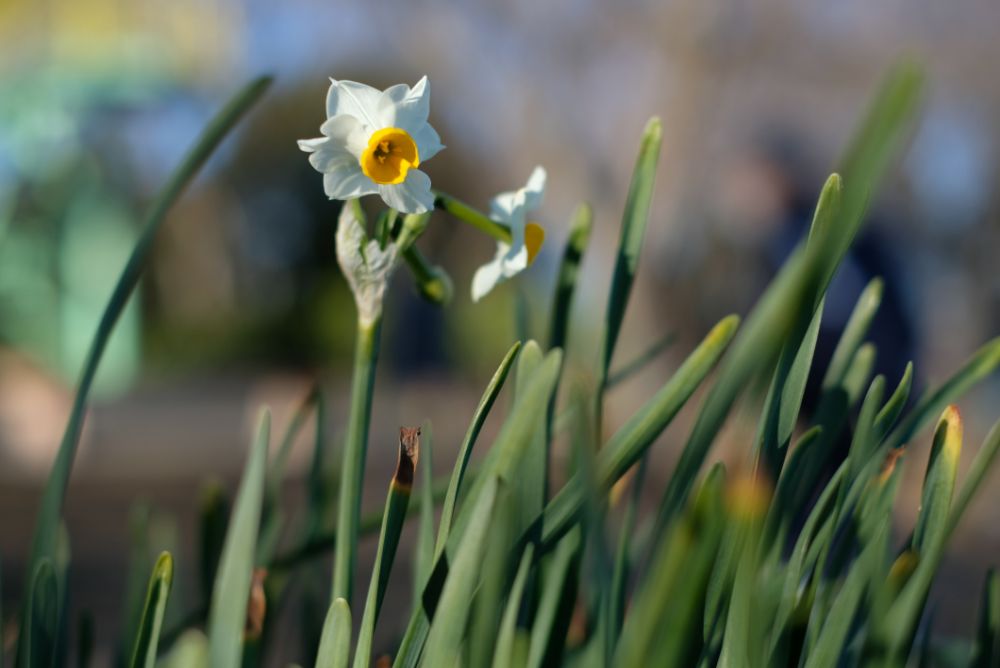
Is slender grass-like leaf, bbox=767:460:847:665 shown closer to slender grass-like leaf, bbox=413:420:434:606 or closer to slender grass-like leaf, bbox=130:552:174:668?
slender grass-like leaf, bbox=413:420:434:606

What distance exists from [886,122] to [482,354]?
11.6m

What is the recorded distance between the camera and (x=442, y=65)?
25.8 feet

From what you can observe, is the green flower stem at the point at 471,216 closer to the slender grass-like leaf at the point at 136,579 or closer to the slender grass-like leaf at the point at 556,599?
the slender grass-like leaf at the point at 556,599

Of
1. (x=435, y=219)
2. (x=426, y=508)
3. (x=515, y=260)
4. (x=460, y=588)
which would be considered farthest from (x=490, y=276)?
(x=435, y=219)

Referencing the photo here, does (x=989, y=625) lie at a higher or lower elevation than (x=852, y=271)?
lower

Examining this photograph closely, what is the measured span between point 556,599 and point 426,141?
0.75ft

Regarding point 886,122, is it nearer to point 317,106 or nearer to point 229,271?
point 317,106

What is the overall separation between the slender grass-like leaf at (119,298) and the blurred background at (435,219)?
28cm

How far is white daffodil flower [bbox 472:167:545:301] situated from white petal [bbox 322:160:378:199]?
0.30ft

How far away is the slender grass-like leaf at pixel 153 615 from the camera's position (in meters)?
0.45

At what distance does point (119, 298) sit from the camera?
58 cm

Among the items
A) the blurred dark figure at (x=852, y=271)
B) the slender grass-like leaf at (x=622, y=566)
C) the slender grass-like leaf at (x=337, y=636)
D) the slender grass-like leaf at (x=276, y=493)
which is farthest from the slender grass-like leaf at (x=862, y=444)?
the blurred dark figure at (x=852, y=271)

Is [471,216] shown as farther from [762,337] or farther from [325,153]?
[762,337]

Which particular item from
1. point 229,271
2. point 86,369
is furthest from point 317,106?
point 86,369
